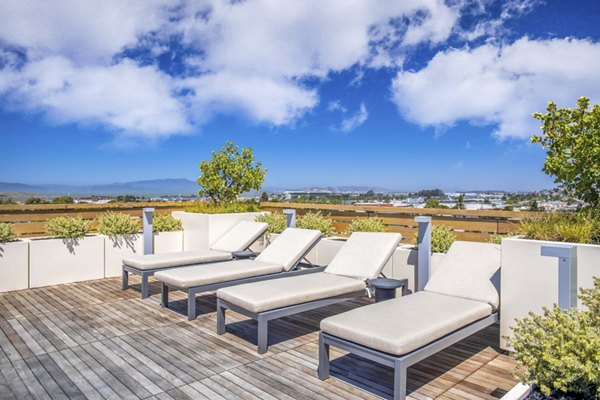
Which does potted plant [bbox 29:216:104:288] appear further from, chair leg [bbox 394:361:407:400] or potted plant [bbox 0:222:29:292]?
chair leg [bbox 394:361:407:400]

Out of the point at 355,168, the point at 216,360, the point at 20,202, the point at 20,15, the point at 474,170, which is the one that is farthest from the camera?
the point at 355,168

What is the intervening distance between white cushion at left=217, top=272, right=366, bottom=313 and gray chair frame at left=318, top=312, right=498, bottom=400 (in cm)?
78

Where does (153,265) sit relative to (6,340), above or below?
above

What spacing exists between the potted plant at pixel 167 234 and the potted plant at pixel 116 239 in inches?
17.3

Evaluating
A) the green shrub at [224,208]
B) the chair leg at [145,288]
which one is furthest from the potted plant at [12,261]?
the green shrub at [224,208]

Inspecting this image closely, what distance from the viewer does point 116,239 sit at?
726 centimetres

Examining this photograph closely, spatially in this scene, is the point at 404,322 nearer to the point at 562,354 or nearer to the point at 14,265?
the point at 562,354

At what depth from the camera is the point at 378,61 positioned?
2066 centimetres

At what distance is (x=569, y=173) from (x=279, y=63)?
15746 millimetres

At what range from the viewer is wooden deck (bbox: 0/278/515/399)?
10.0 ft

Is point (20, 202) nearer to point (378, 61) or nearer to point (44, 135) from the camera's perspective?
point (378, 61)

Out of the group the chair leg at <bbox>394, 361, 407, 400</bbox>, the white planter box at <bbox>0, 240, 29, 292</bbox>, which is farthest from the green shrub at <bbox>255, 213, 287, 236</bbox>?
the chair leg at <bbox>394, 361, 407, 400</bbox>

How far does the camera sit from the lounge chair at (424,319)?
2807 mm

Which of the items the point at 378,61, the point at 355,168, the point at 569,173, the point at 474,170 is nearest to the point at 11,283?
the point at 569,173
